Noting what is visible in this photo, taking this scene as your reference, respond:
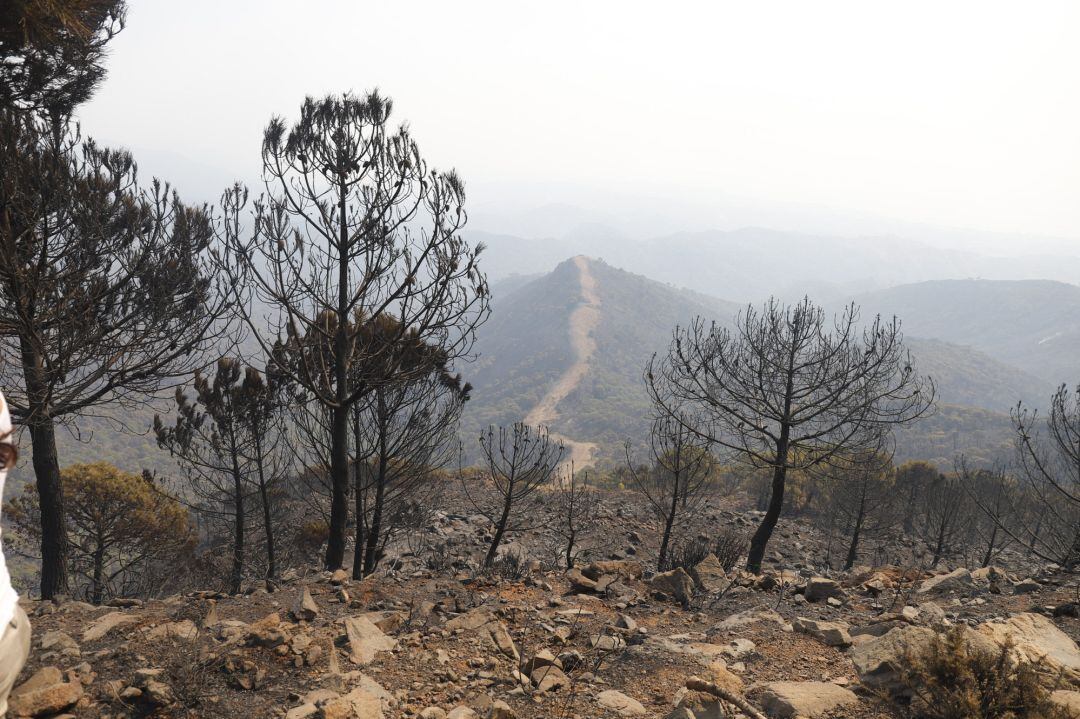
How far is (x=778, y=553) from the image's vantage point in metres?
21.9

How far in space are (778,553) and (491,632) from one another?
63.0 feet

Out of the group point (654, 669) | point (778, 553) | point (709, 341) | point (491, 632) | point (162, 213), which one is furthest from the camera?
point (778, 553)

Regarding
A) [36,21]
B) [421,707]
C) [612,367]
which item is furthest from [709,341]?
[612,367]

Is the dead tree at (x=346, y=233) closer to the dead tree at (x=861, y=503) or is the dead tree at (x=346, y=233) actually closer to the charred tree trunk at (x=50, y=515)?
the charred tree trunk at (x=50, y=515)

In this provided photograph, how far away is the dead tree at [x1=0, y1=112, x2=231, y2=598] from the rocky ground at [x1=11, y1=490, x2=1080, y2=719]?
130 inches

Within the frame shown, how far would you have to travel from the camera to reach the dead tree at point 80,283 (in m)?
7.40

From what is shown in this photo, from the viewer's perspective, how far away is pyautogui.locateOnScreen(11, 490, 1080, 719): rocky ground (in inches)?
167

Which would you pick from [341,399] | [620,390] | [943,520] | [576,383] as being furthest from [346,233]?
[576,383]

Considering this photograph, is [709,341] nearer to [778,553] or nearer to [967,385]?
[778,553]

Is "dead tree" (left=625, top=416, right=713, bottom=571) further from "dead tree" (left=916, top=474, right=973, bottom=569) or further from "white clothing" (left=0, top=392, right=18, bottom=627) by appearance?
"white clothing" (left=0, top=392, right=18, bottom=627)

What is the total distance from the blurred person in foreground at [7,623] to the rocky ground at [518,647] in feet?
7.14

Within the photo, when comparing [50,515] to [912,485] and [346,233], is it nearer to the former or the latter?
[346,233]

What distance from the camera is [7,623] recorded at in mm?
2199

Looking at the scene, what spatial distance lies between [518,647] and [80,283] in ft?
26.2
